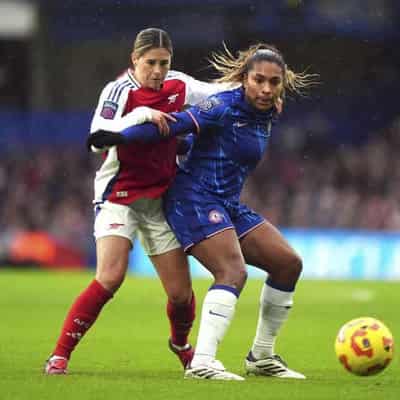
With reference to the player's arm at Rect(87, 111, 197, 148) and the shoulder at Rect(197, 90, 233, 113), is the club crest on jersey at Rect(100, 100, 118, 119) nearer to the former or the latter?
the player's arm at Rect(87, 111, 197, 148)

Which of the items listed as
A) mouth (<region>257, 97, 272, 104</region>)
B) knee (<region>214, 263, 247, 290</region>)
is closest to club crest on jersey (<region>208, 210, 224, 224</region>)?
knee (<region>214, 263, 247, 290</region>)

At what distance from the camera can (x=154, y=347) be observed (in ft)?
35.3

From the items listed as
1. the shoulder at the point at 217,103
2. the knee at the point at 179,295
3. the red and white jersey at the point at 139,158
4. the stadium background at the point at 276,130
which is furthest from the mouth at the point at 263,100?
the stadium background at the point at 276,130

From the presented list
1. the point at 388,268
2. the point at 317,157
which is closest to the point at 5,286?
the point at 388,268

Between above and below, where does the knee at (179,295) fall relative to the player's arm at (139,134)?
below

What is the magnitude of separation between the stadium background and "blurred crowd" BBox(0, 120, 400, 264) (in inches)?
1.1

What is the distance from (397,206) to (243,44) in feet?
20.1

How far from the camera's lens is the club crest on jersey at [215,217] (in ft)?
26.4

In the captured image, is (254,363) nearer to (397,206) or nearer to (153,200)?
(153,200)

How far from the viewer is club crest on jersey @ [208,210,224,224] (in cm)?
804

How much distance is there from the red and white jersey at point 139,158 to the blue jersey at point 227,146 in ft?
0.63

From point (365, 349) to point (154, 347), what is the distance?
11.1ft

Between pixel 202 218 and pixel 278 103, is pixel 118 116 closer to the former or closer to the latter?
pixel 202 218

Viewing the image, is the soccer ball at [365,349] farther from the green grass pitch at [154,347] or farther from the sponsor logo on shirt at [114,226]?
the sponsor logo on shirt at [114,226]
